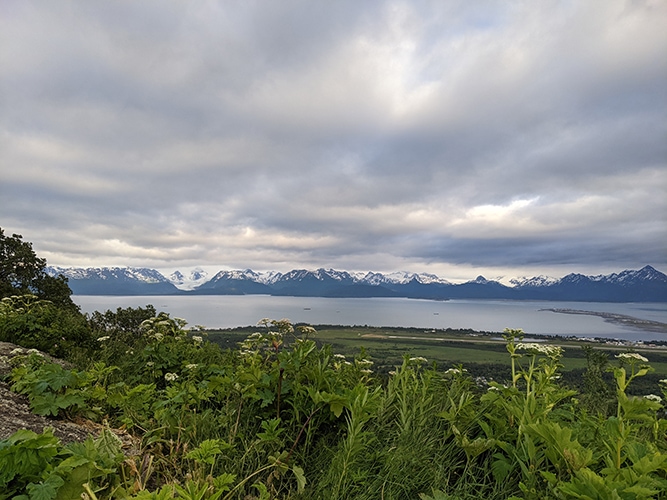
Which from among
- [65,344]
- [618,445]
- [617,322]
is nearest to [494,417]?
[618,445]

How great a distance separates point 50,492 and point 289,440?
146 cm

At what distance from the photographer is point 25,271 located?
1953 cm

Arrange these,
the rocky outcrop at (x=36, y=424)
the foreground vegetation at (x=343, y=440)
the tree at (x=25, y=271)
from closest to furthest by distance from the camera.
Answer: the foreground vegetation at (x=343, y=440), the rocky outcrop at (x=36, y=424), the tree at (x=25, y=271)

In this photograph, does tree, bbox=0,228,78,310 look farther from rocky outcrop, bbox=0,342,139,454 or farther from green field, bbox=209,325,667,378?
rocky outcrop, bbox=0,342,139,454

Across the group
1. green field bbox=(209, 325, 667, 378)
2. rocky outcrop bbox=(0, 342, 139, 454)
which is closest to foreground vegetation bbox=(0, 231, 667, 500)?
rocky outcrop bbox=(0, 342, 139, 454)

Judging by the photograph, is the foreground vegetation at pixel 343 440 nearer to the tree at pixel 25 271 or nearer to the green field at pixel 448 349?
the green field at pixel 448 349

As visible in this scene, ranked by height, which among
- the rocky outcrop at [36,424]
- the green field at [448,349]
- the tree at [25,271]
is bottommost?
the green field at [448,349]

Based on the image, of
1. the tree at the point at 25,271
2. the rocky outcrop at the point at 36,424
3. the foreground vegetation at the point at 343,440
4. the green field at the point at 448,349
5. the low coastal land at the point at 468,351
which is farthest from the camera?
the green field at the point at 448,349

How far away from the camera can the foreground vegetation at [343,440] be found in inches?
69.0

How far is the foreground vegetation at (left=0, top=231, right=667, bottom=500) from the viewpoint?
1.75 meters

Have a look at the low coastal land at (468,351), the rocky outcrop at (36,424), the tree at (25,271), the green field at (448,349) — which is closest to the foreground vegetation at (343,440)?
the rocky outcrop at (36,424)

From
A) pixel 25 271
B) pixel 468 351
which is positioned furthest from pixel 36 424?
pixel 468 351

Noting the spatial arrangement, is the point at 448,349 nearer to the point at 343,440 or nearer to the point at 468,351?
the point at 468,351

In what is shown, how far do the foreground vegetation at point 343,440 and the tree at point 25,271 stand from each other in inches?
761
